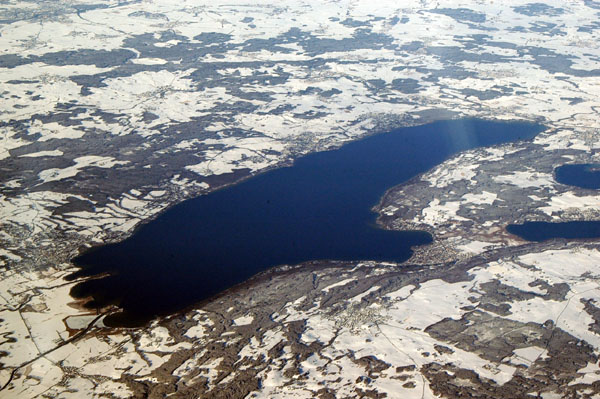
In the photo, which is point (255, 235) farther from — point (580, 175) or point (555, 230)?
point (580, 175)

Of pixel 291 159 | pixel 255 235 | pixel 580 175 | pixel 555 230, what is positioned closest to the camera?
pixel 555 230

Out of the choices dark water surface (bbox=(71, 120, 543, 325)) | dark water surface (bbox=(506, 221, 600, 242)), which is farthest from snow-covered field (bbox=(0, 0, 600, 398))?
dark water surface (bbox=(71, 120, 543, 325))

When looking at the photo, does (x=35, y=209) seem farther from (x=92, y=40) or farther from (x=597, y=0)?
(x=597, y=0)

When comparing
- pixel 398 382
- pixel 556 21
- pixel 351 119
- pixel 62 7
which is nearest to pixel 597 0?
pixel 556 21

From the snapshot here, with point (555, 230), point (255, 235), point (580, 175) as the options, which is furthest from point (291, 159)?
point (580, 175)

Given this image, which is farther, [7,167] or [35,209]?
[7,167]

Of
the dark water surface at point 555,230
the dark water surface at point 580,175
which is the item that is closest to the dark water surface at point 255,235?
the dark water surface at point 555,230
